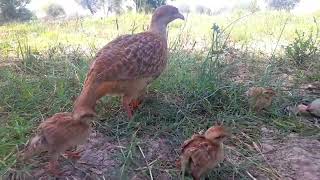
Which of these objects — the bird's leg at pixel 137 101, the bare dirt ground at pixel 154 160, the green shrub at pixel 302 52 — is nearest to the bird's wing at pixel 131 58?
the bird's leg at pixel 137 101

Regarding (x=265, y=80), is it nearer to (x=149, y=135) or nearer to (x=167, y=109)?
(x=167, y=109)

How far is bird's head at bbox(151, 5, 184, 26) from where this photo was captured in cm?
374

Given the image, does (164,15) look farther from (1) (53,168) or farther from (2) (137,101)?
(1) (53,168)

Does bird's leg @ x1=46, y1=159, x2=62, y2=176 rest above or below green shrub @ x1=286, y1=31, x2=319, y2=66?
below

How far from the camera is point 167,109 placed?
297 centimetres

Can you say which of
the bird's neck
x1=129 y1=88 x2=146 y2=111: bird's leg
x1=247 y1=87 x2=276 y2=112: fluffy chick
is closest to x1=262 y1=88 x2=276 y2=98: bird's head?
x1=247 y1=87 x2=276 y2=112: fluffy chick

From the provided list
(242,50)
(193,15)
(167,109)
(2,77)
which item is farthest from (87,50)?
(193,15)

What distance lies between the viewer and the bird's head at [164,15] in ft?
12.3

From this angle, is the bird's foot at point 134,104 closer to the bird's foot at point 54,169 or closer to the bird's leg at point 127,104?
the bird's leg at point 127,104

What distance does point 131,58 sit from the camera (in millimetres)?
2881

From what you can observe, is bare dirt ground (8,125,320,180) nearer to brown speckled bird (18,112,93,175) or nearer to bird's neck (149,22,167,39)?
brown speckled bird (18,112,93,175)

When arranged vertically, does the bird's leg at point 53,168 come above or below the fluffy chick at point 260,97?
below

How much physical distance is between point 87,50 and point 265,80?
8.03 ft

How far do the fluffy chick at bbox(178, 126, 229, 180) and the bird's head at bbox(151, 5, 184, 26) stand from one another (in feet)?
5.76
